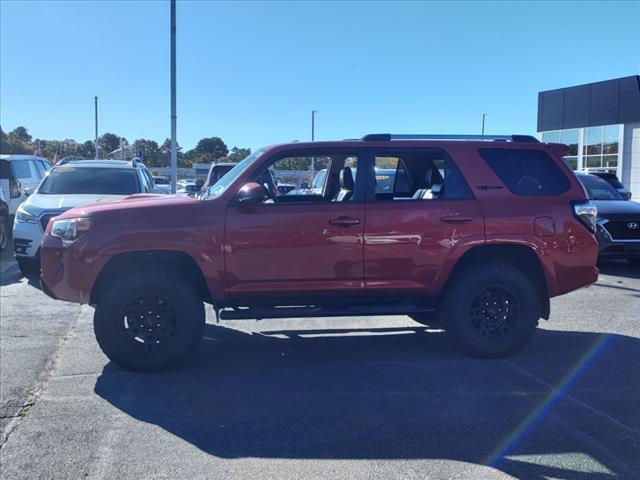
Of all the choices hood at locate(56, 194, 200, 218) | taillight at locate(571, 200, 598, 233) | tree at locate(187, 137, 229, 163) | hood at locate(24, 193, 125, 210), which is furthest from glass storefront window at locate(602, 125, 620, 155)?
tree at locate(187, 137, 229, 163)

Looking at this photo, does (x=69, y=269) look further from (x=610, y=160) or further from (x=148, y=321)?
(x=610, y=160)

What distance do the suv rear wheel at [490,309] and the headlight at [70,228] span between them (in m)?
3.35

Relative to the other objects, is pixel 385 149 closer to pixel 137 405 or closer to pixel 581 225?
pixel 581 225

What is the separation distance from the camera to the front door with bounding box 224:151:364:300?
18.4 ft

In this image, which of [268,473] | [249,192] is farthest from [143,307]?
[268,473]

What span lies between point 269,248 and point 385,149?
150cm

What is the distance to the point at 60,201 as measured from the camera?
10.3 m

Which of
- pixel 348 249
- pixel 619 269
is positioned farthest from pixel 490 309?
pixel 619 269

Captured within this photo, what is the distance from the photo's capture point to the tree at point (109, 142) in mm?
63781

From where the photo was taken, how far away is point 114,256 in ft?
18.1

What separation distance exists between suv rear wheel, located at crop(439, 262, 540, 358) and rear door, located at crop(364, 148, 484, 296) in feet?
0.83

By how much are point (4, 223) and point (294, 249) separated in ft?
32.2

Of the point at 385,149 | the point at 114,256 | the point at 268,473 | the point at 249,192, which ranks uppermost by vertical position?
the point at 385,149

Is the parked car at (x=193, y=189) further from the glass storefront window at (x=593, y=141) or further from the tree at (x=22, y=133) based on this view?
the tree at (x=22, y=133)
